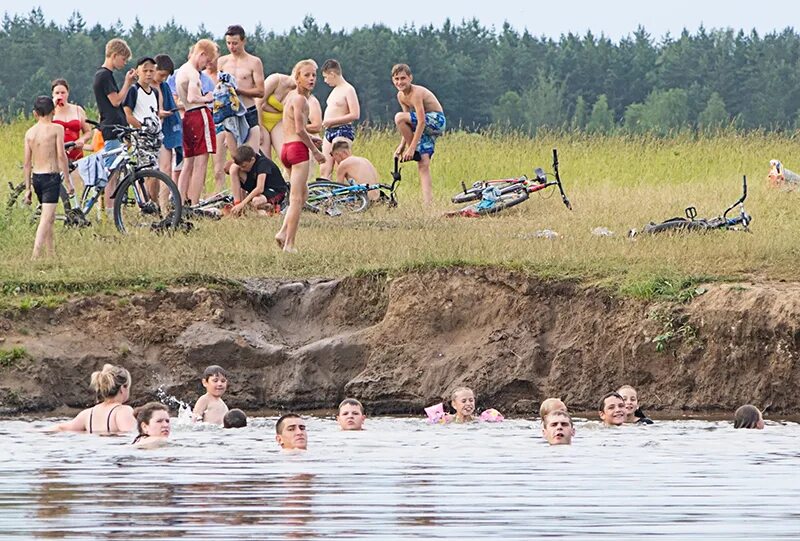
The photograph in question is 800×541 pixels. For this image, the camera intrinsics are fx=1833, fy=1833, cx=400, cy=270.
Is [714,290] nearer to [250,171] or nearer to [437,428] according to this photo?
[437,428]

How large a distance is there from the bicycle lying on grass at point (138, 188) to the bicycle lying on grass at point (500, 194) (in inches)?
160

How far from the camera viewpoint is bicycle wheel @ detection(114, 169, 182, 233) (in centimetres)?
1995

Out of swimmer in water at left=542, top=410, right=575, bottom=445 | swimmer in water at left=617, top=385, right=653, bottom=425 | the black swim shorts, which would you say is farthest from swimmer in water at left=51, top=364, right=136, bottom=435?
swimmer in water at left=617, top=385, right=653, bottom=425

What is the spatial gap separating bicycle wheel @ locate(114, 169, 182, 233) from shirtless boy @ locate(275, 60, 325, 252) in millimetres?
1693

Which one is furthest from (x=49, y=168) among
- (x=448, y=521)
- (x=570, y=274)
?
(x=448, y=521)

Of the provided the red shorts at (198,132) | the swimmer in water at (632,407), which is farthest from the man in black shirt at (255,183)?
the swimmer in water at (632,407)

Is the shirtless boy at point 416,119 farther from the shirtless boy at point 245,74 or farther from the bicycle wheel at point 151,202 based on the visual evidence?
the bicycle wheel at point 151,202

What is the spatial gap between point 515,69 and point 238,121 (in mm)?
75041

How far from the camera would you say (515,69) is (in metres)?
96.4

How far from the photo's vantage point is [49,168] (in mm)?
18453

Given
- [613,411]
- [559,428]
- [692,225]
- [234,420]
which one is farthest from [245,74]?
[559,428]

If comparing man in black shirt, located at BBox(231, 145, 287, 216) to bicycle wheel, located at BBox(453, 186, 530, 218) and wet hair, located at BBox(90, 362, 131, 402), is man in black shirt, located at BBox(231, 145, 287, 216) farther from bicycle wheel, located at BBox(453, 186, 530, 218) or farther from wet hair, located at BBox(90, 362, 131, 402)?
wet hair, located at BBox(90, 362, 131, 402)

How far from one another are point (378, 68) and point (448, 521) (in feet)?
241

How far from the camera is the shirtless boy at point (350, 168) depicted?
78.2 ft
